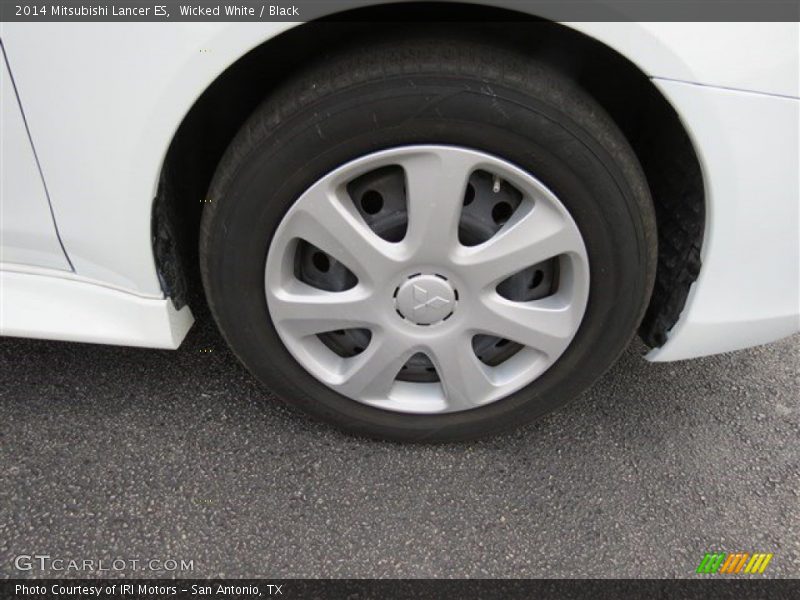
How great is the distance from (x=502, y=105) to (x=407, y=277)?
0.39 meters

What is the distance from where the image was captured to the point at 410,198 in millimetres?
1307

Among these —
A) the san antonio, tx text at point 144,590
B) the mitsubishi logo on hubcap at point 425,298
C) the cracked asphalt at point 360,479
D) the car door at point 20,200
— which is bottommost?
the san antonio, tx text at point 144,590

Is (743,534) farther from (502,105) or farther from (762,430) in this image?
(502,105)

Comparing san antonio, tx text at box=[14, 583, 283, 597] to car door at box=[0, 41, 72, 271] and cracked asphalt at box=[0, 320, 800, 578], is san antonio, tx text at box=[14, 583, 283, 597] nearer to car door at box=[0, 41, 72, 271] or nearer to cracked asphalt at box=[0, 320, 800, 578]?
cracked asphalt at box=[0, 320, 800, 578]

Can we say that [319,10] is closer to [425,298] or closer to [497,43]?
[497,43]

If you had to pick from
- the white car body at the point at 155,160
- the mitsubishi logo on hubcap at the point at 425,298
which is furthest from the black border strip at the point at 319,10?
the mitsubishi logo on hubcap at the point at 425,298

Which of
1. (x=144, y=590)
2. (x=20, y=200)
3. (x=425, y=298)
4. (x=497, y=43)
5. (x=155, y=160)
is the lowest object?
(x=144, y=590)

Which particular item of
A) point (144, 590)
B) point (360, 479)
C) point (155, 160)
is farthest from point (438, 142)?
point (144, 590)

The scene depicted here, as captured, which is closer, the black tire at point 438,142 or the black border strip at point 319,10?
the black border strip at point 319,10

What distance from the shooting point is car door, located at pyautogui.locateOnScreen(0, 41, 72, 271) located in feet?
4.03

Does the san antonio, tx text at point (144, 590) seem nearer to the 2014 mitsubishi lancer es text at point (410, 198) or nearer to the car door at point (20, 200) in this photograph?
the 2014 mitsubishi lancer es text at point (410, 198)

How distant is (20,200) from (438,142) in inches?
32.7

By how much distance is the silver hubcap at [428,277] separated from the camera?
131 centimetres

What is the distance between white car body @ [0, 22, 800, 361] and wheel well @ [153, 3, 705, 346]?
0.07 meters
